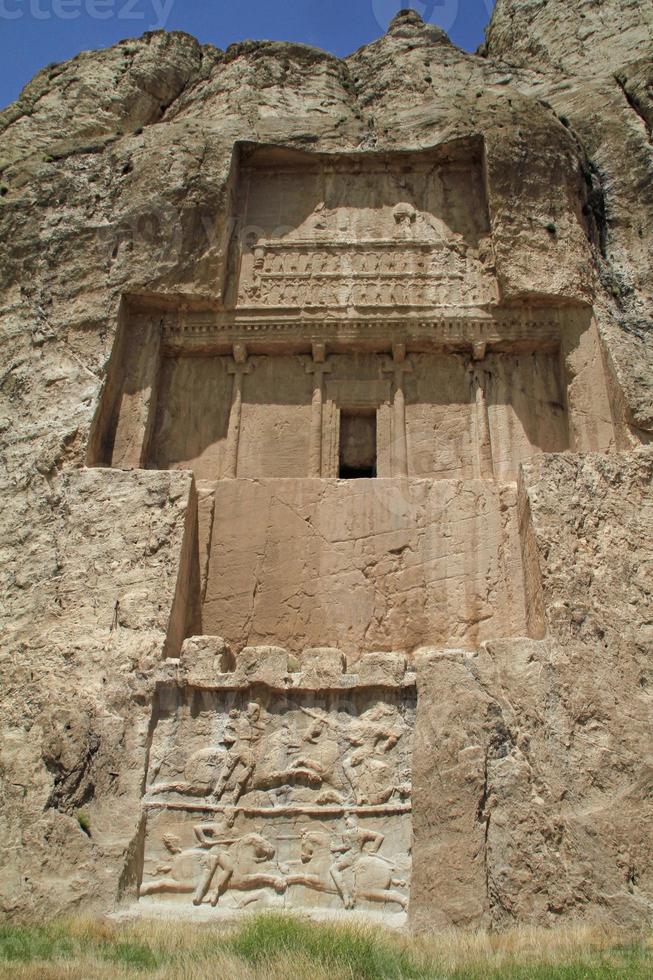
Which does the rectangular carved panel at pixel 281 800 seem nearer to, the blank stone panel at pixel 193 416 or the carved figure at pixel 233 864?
the carved figure at pixel 233 864

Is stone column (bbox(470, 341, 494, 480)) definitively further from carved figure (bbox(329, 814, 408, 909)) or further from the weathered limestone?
carved figure (bbox(329, 814, 408, 909))

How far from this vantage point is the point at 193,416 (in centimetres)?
1099

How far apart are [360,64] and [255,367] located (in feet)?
→ 20.6

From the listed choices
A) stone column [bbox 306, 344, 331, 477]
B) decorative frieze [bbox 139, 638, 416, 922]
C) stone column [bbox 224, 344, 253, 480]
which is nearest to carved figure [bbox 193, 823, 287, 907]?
decorative frieze [bbox 139, 638, 416, 922]

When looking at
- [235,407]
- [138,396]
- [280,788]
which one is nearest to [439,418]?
[235,407]

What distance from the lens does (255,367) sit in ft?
36.6

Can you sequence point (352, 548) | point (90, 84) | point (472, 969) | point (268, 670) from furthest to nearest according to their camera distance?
point (90, 84) → point (352, 548) → point (268, 670) → point (472, 969)

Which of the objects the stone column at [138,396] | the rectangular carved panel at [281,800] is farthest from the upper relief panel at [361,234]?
the rectangular carved panel at [281,800]

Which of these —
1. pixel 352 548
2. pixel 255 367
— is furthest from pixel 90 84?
pixel 352 548

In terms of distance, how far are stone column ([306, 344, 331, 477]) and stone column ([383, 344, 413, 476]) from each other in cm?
79

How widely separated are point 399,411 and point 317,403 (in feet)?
3.28

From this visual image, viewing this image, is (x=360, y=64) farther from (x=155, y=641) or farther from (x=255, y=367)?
(x=155, y=641)

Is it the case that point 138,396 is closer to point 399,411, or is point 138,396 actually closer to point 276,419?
point 276,419

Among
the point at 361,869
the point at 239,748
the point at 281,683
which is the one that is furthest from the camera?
the point at 281,683
